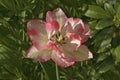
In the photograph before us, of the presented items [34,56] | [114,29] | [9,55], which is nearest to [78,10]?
[114,29]

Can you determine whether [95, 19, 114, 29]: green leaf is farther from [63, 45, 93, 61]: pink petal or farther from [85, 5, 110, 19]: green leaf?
[63, 45, 93, 61]: pink petal

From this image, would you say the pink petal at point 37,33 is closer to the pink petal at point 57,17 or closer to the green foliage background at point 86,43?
the pink petal at point 57,17

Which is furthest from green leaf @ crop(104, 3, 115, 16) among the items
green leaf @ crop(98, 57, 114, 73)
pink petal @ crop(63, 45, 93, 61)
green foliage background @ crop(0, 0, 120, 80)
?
pink petal @ crop(63, 45, 93, 61)

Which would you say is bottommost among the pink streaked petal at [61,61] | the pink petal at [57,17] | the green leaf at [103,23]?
the pink streaked petal at [61,61]

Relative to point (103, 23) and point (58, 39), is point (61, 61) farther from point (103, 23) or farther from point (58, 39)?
point (103, 23)

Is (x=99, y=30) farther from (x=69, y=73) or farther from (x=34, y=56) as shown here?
(x=34, y=56)

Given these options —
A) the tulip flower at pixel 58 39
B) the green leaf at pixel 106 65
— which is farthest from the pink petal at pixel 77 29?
the green leaf at pixel 106 65

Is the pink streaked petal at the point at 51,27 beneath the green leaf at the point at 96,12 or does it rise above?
beneath
